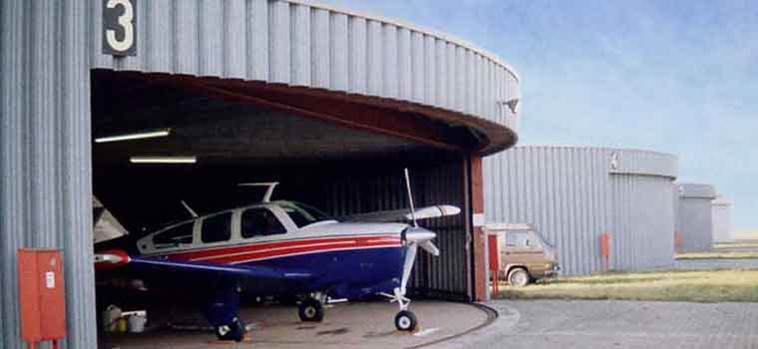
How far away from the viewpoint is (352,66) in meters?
11.6

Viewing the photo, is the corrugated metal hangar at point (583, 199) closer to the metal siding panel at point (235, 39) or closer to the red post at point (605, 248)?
the red post at point (605, 248)

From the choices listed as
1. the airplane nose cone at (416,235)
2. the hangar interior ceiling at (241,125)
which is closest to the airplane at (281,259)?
the airplane nose cone at (416,235)

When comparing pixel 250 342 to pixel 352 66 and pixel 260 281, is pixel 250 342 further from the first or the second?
pixel 352 66

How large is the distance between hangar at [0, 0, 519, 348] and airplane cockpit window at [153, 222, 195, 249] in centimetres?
150

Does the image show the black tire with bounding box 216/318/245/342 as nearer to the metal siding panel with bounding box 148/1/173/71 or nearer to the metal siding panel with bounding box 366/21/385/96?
the metal siding panel with bounding box 366/21/385/96

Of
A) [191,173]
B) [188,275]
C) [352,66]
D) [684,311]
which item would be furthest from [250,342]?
[191,173]

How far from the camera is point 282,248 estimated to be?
14.2 meters

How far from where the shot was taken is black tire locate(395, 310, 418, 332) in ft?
43.5

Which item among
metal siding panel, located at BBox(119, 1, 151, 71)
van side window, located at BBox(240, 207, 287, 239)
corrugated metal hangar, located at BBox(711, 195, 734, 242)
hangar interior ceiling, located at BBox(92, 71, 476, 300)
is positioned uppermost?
metal siding panel, located at BBox(119, 1, 151, 71)

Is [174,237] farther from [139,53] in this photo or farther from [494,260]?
[494,260]

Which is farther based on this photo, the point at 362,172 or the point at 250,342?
the point at 362,172

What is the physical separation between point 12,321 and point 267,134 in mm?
7394

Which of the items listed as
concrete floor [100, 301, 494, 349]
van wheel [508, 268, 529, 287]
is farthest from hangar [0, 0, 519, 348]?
van wheel [508, 268, 529, 287]

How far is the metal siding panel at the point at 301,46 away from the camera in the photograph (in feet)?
35.4
